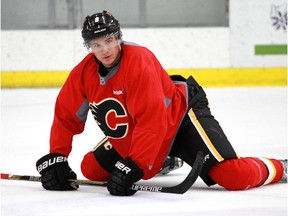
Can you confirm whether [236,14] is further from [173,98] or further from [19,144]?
[173,98]

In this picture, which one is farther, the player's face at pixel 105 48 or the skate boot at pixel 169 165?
the skate boot at pixel 169 165

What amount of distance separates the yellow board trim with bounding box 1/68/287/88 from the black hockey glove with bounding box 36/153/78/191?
488 cm

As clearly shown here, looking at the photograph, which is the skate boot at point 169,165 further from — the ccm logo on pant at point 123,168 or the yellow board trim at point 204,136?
the ccm logo on pant at point 123,168

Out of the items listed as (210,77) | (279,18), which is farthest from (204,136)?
(279,18)

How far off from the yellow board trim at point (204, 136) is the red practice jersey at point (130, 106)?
45 mm

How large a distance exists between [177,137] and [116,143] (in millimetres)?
219

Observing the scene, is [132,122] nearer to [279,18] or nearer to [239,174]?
[239,174]

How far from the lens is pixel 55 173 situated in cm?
283

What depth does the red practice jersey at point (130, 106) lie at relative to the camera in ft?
8.73

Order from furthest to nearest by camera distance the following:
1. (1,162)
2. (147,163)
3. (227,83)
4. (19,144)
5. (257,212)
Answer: (227,83) < (19,144) < (1,162) < (147,163) < (257,212)

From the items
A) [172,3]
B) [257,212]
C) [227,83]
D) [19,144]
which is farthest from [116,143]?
[172,3]

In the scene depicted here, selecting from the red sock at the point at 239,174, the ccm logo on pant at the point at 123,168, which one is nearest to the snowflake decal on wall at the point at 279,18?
the red sock at the point at 239,174

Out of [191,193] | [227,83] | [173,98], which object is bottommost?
[227,83]

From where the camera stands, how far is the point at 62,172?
2.84 m
